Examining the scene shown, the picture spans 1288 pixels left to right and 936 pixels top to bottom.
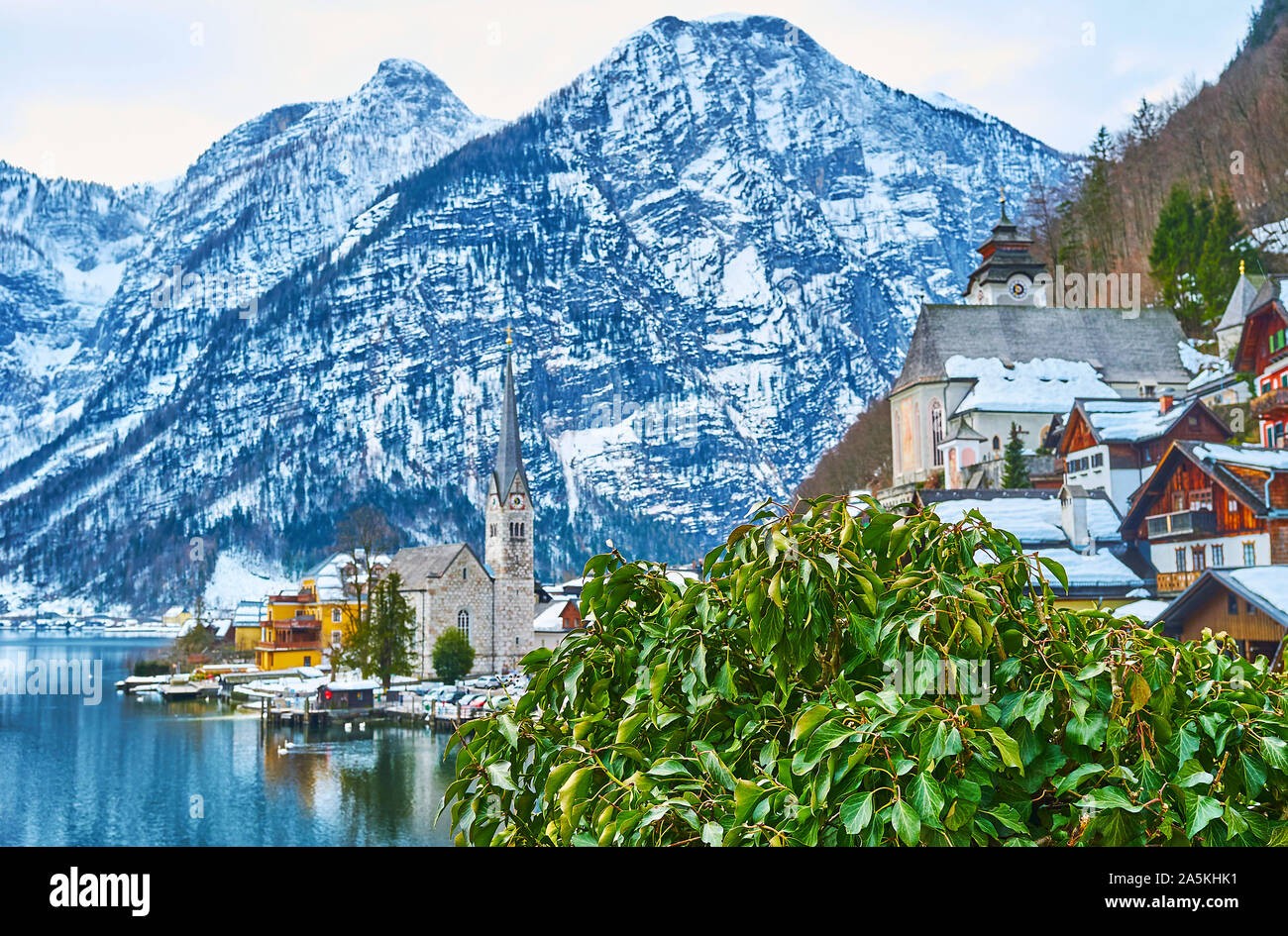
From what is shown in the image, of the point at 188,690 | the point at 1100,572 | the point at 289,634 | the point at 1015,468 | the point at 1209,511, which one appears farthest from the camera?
the point at 289,634

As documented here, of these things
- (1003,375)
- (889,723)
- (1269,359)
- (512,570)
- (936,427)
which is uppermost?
(1003,375)

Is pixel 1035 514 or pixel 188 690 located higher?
pixel 1035 514

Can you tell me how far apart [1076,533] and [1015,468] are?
17.0 ft

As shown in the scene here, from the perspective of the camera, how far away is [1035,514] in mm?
15867

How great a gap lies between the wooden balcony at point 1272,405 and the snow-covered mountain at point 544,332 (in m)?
13.5

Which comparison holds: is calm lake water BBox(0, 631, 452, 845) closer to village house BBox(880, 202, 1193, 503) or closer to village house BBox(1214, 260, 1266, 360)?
village house BBox(880, 202, 1193, 503)

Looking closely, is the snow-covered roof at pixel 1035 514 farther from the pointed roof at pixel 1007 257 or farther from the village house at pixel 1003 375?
the pointed roof at pixel 1007 257

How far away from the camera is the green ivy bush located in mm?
1215

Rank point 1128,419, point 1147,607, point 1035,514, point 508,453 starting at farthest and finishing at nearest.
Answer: point 508,453
point 1128,419
point 1035,514
point 1147,607

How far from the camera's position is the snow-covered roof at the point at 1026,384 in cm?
2464

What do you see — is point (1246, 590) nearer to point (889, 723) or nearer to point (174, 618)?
point (889, 723)

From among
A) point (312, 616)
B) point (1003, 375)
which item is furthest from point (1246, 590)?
point (312, 616)
